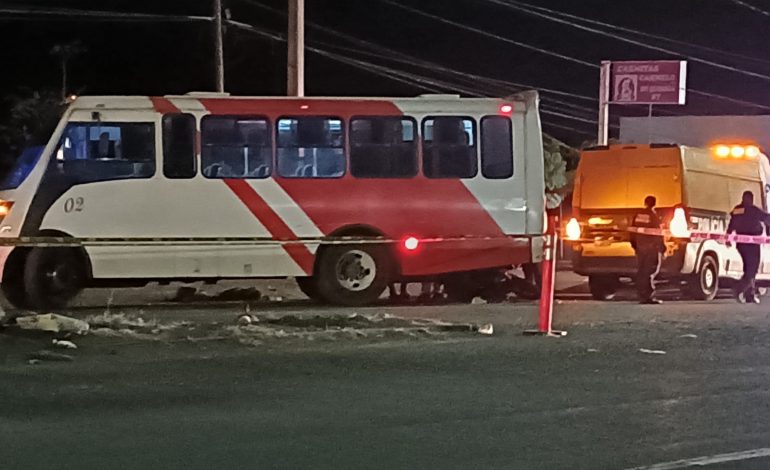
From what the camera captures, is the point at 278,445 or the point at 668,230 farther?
the point at 668,230

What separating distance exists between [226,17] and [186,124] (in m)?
16.2

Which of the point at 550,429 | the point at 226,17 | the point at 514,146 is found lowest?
the point at 550,429

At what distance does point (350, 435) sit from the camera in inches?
319

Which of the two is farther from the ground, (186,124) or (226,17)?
(226,17)

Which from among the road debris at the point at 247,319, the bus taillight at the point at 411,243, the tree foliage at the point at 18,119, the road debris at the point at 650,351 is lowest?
the road debris at the point at 650,351

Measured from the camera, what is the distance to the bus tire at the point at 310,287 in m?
16.6

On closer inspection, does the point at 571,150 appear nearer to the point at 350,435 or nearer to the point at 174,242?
the point at 174,242

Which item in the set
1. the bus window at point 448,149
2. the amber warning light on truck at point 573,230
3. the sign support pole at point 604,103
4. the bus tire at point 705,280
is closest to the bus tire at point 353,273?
the bus window at point 448,149

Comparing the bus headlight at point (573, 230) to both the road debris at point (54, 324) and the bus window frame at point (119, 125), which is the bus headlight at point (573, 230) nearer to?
the bus window frame at point (119, 125)

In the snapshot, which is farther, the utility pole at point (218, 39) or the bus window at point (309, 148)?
the utility pole at point (218, 39)

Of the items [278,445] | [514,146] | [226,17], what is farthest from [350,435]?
[226,17]

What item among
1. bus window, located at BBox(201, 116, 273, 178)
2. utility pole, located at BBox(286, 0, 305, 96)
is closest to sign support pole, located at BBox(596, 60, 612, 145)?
utility pole, located at BBox(286, 0, 305, 96)

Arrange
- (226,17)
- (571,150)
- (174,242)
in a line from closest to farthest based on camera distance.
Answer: (174,242) → (226,17) → (571,150)

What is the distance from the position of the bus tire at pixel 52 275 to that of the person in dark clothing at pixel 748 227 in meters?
9.56
